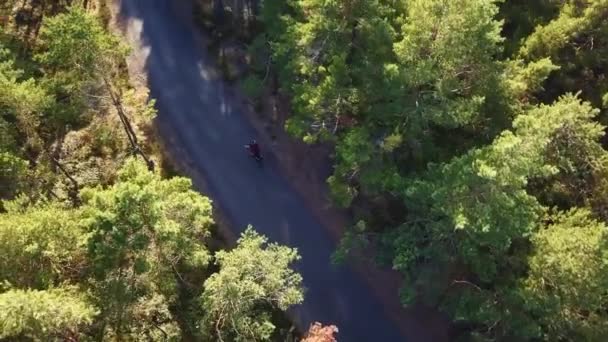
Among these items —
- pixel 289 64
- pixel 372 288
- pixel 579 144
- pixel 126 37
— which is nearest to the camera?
pixel 579 144

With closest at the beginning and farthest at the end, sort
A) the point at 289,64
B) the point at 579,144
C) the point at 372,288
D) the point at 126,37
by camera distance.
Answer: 1. the point at 579,144
2. the point at 289,64
3. the point at 372,288
4. the point at 126,37

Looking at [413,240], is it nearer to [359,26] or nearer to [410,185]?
[410,185]

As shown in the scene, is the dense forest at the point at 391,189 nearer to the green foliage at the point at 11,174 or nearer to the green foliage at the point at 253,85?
the green foliage at the point at 11,174

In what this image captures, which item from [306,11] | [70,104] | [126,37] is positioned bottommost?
[70,104]

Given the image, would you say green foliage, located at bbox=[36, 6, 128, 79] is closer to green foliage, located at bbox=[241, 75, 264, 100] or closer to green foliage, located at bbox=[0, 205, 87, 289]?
green foliage, located at bbox=[0, 205, 87, 289]

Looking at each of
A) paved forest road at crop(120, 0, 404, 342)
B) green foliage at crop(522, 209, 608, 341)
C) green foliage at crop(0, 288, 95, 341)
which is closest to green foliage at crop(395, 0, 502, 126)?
green foliage at crop(522, 209, 608, 341)

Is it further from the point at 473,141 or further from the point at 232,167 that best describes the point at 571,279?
the point at 232,167

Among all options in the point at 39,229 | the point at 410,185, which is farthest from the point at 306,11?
the point at 39,229
